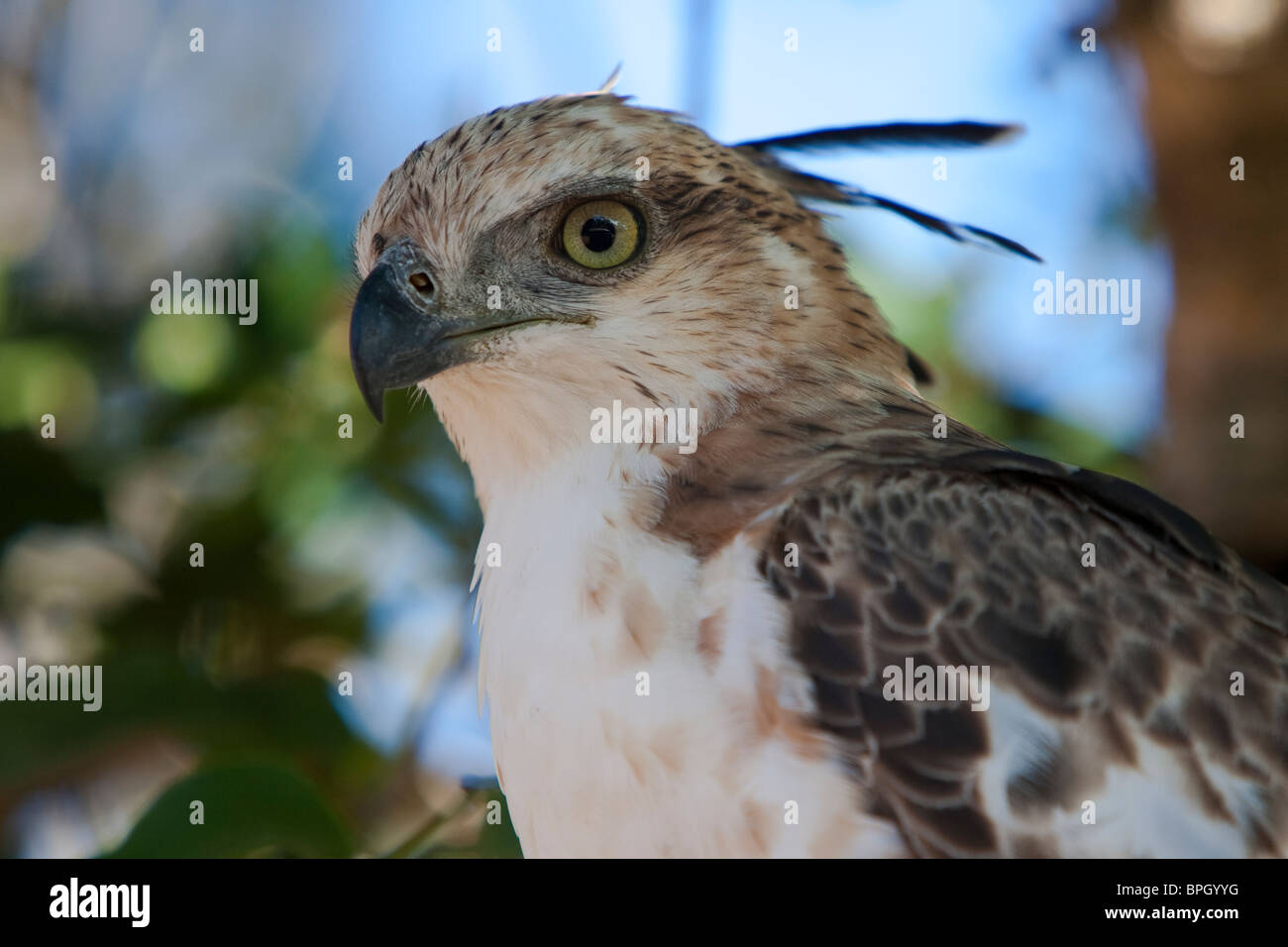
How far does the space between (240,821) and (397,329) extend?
0.95 metres

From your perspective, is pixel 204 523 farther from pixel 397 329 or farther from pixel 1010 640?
pixel 1010 640

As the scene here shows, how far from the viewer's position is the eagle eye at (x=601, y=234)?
7.91 ft

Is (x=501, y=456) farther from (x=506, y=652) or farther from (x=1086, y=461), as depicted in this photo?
(x=1086, y=461)

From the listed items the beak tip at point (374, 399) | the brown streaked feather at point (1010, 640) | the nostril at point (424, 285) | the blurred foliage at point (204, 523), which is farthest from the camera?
the blurred foliage at point (204, 523)

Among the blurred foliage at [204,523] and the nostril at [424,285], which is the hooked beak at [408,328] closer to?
the nostril at [424,285]

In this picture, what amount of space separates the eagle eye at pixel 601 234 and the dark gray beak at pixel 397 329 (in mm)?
273

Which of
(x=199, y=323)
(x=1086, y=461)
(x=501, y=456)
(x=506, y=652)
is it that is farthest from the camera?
(x=1086, y=461)

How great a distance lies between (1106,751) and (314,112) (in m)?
3.09

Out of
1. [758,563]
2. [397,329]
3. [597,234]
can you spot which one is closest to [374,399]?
[397,329]

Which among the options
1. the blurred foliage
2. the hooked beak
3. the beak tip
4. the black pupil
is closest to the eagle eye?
the black pupil

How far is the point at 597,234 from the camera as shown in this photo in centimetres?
242

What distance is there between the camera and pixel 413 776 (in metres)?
3.04

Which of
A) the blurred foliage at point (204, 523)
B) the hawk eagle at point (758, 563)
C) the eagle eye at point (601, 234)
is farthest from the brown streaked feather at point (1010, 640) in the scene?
the blurred foliage at point (204, 523)
